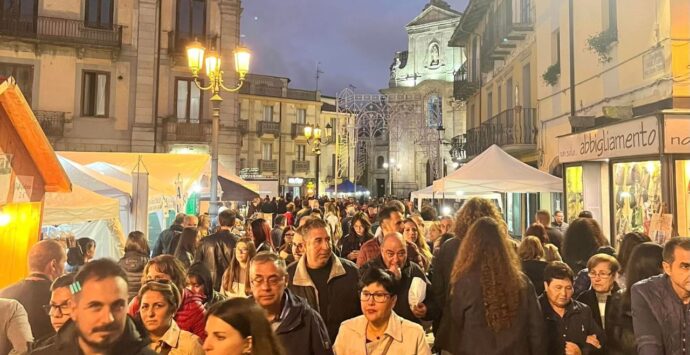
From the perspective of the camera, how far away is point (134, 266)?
19.4ft

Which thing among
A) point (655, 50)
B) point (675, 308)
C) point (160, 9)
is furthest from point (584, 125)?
point (160, 9)

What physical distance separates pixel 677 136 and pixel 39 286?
8.49 metres

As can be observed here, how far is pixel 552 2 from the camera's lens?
1557 centimetres

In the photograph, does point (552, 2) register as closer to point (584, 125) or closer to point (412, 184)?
point (584, 125)

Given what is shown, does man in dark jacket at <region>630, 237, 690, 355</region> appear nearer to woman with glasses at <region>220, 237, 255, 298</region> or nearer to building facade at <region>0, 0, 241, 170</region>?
woman with glasses at <region>220, 237, 255, 298</region>

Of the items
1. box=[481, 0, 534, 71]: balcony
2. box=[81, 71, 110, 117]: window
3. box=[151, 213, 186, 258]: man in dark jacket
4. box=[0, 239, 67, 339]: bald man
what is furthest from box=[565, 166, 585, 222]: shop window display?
box=[81, 71, 110, 117]: window

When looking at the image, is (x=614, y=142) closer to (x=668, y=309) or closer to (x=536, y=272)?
(x=536, y=272)

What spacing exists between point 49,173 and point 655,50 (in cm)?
998

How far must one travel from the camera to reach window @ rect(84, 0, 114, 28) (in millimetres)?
24484

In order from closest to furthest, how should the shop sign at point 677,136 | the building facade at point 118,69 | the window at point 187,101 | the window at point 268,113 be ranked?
the shop sign at point 677,136
the building facade at point 118,69
the window at point 187,101
the window at point 268,113

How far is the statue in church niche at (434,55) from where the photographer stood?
49938 millimetres

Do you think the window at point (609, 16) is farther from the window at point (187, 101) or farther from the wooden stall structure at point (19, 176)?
the window at point (187, 101)

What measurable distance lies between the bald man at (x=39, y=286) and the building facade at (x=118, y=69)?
2135 cm

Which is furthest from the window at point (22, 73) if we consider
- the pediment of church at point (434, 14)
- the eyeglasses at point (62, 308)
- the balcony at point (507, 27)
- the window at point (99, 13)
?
the pediment of church at point (434, 14)
